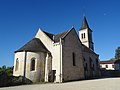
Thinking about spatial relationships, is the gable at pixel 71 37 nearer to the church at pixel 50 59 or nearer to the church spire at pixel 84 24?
the church at pixel 50 59

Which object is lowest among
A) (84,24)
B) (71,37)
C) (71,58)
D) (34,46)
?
(71,58)

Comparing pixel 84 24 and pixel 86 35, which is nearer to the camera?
pixel 86 35

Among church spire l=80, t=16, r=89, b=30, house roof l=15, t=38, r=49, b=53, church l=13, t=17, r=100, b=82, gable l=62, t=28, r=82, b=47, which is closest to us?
church l=13, t=17, r=100, b=82

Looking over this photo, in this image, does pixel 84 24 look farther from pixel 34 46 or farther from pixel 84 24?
pixel 34 46

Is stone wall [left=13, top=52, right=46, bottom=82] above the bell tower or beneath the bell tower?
beneath

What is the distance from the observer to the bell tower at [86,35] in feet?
160

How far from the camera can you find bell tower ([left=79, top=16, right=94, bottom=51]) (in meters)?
48.6

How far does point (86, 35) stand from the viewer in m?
49.4

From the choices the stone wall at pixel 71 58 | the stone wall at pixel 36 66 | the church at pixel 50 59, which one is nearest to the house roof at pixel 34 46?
the church at pixel 50 59

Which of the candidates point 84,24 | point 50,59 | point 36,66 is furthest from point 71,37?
point 84,24

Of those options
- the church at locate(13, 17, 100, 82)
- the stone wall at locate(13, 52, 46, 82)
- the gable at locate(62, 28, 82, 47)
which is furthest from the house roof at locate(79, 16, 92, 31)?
the stone wall at locate(13, 52, 46, 82)

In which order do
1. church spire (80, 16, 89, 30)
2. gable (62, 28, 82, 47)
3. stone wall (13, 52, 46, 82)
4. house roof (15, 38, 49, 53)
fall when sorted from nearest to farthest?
stone wall (13, 52, 46, 82) < house roof (15, 38, 49, 53) < gable (62, 28, 82, 47) < church spire (80, 16, 89, 30)

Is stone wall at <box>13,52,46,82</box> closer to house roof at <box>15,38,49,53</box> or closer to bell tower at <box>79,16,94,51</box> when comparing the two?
house roof at <box>15,38,49,53</box>

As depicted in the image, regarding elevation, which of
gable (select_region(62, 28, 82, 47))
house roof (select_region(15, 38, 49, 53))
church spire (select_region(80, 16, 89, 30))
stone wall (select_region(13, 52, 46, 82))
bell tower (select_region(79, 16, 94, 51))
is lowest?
stone wall (select_region(13, 52, 46, 82))
